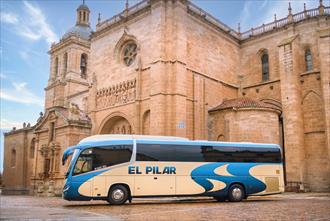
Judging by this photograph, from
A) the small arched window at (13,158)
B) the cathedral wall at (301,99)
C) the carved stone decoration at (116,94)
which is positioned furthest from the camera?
the small arched window at (13,158)

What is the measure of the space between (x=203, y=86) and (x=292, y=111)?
6618 mm

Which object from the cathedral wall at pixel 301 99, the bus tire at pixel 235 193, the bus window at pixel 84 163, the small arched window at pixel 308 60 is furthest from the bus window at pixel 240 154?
the small arched window at pixel 308 60

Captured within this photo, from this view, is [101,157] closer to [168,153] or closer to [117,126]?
[168,153]

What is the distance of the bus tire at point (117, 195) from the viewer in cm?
1266

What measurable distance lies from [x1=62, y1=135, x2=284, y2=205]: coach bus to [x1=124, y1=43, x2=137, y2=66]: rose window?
1459 cm

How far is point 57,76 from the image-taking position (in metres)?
45.3

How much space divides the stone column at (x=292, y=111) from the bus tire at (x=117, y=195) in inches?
592

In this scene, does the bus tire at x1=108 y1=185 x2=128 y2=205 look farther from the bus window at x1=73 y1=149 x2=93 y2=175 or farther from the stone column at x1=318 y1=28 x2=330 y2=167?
the stone column at x1=318 y1=28 x2=330 y2=167

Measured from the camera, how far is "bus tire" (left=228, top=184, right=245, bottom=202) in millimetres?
14336

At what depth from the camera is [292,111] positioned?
2508cm

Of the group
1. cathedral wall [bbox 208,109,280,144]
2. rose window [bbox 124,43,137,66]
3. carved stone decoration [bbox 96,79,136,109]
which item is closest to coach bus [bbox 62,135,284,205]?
cathedral wall [bbox 208,109,280,144]

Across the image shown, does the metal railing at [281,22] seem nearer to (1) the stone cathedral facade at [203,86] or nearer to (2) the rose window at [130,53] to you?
(1) the stone cathedral facade at [203,86]

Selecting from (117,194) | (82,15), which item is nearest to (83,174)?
(117,194)

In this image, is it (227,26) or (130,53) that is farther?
(227,26)
